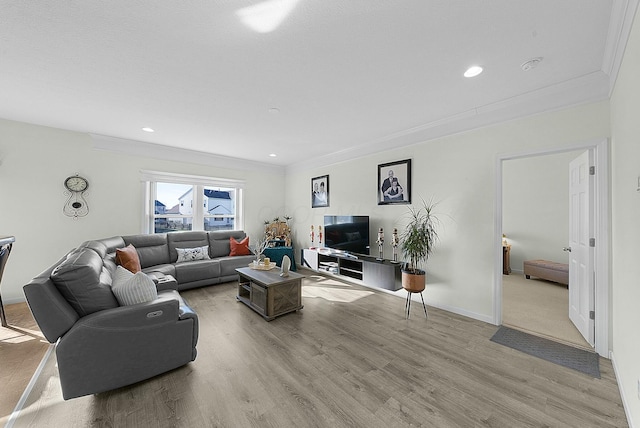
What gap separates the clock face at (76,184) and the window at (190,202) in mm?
811

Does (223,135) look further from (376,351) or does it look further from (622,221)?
(622,221)

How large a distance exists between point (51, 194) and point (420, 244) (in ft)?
17.8

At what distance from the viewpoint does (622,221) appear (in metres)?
1.82

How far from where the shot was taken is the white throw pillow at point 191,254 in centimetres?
442

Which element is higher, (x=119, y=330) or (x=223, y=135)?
(x=223, y=135)

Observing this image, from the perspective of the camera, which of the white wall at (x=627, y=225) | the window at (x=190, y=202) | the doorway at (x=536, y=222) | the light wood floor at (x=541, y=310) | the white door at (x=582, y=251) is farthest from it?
the window at (x=190, y=202)

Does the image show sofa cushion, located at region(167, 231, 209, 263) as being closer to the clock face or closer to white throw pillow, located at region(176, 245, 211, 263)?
white throw pillow, located at region(176, 245, 211, 263)

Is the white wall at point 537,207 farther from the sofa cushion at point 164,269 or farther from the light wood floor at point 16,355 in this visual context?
the light wood floor at point 16,355

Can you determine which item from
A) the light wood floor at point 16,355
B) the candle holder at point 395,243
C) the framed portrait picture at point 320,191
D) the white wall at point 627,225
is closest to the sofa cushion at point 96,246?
the light wood floor at point 16,355

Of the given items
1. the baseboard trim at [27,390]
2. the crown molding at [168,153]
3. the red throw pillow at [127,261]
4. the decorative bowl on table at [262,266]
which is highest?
the crown molding at [168,153]

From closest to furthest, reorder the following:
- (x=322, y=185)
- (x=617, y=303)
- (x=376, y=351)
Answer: (x=617, y=303) < (x=376, y=351) < (x=322, y=185)

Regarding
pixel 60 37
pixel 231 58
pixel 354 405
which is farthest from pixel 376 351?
pixel 60 37

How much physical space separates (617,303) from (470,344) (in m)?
1.19

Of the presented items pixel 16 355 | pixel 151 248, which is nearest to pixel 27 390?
pixel 16 355
